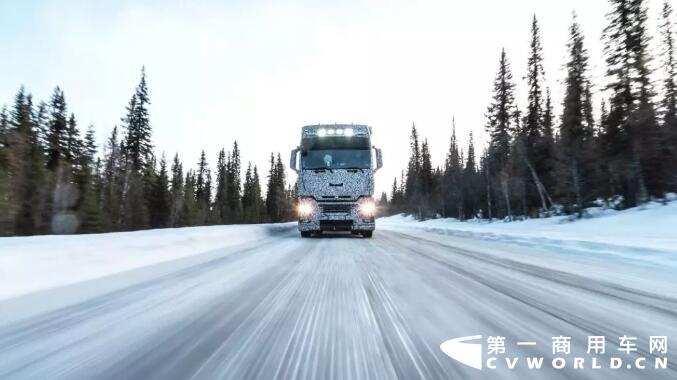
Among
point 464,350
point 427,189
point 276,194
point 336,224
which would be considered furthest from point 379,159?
point 276,194

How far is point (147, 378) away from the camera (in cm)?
168

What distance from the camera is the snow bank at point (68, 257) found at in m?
3.95

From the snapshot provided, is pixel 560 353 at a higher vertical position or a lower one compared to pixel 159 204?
lower

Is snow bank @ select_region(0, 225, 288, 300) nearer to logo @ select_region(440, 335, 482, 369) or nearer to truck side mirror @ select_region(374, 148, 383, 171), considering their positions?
logo @ select_region(440, 335, 482, 369)

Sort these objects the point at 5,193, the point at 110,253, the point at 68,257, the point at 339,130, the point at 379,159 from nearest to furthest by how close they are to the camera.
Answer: the point at 68,257 → the point at 110,253 → the point at 379,159 → the point at 339,130 → the point at 5,193

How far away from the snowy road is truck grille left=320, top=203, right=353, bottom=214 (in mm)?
9170

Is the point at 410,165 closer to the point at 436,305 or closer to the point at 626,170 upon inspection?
the point at 626,170

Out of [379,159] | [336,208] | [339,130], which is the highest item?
[339,130]

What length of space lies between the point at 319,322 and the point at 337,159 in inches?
470

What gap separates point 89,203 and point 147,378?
47520 mm

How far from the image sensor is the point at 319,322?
2.70m

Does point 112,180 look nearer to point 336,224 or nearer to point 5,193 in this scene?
point 5,193

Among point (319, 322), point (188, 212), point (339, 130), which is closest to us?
point (319, 322)

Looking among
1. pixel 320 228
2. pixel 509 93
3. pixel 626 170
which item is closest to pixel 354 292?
pixel 320 228
